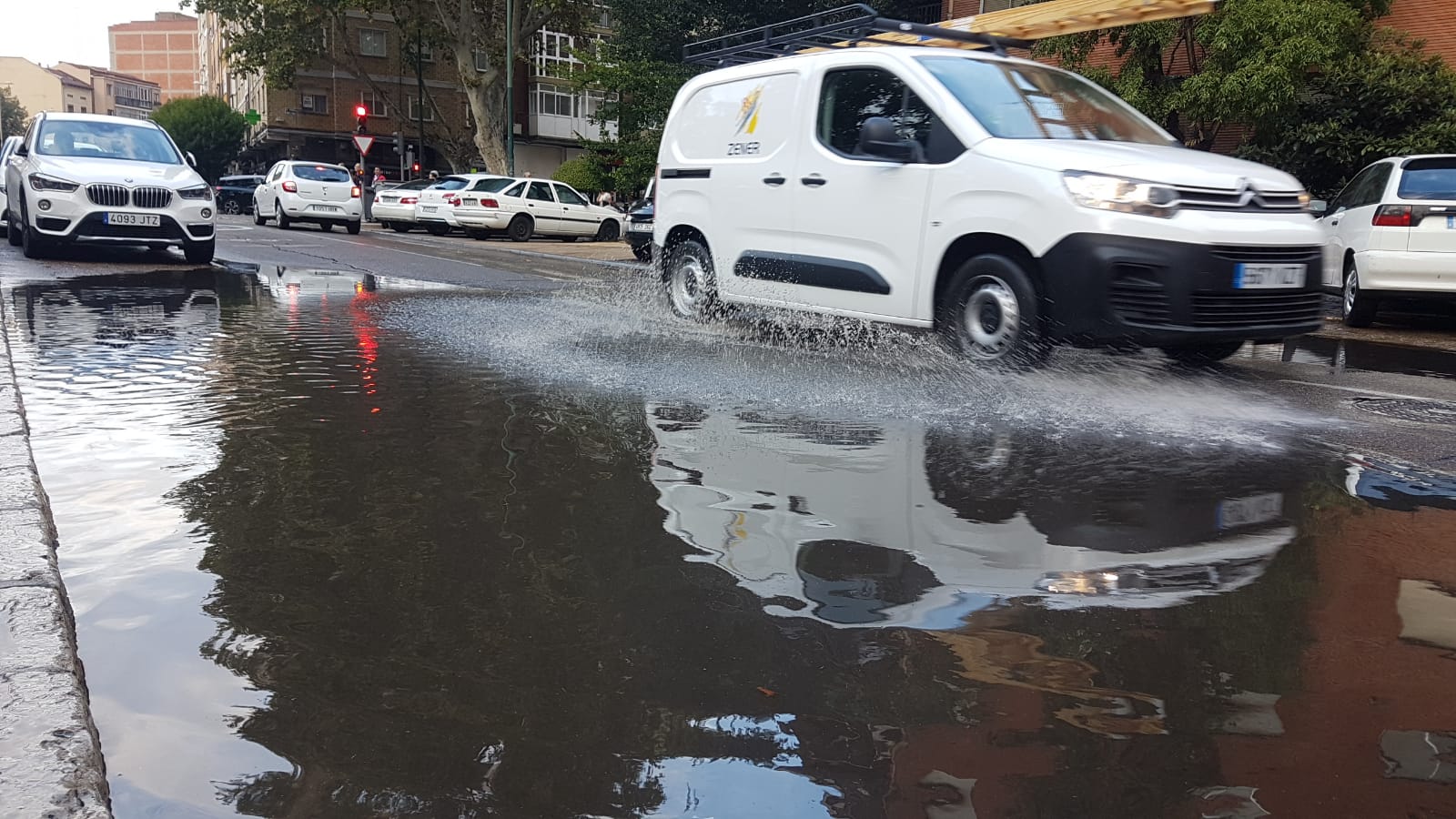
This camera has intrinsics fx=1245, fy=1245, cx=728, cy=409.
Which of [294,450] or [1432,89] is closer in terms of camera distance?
[294,450]

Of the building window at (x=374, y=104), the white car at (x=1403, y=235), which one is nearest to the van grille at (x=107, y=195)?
the white car at (x=1403, y=235)

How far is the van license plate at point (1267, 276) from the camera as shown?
21.0ft

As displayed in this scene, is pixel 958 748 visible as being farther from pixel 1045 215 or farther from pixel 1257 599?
pixel 1045 215

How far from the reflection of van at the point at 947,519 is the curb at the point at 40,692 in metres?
1.62

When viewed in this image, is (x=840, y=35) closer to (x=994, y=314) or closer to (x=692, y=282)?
(x=692, y=282)

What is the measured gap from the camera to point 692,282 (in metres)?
9.65

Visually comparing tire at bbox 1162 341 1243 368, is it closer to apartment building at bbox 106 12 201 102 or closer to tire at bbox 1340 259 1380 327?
tire at bbox 1340 259 1380 327

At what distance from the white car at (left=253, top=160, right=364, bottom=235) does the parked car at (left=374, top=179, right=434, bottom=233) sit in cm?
137

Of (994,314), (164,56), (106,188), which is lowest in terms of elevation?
(994,314)

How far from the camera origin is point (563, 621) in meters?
3.07

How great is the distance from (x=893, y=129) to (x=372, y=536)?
184 inches

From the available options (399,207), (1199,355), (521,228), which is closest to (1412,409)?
(1199,355)

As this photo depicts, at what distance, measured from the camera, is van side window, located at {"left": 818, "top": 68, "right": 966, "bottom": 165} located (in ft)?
23.6

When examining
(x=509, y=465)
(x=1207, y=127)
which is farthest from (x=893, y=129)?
(x=1207, y=127)
